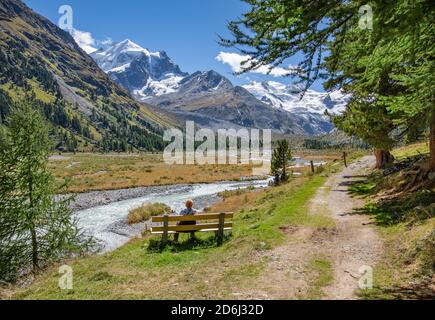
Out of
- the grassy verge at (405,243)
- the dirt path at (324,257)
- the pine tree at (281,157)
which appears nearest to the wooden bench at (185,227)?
the dirt path at (324,257)

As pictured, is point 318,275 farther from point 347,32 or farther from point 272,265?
point 347,32

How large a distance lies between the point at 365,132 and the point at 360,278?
59.3ft

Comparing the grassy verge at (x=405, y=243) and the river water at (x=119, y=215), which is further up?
the grassy verge at (x=405, y=243)

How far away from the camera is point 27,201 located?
1902 centimetres

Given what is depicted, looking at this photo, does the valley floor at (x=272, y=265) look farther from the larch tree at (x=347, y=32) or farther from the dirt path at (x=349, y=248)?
the larch tree at (x=347, y=32)

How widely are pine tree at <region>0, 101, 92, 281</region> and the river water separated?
155 centimetres

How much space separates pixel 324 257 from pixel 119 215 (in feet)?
98.3

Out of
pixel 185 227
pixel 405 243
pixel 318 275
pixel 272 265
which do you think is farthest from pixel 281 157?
pixel 318 275

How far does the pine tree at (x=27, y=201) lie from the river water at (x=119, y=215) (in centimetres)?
155

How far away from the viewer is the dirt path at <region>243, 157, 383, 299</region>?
9.97 metres

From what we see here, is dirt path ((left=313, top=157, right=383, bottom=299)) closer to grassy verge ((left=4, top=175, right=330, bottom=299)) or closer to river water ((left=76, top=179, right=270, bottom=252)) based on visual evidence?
grassy verge ((left=4, top=175, right=330, bottom=299))

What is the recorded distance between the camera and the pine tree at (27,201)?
17.9 metres

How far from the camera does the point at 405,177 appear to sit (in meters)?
23.2

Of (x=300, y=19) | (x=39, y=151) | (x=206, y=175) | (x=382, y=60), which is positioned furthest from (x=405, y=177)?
(x=206, y=175)
